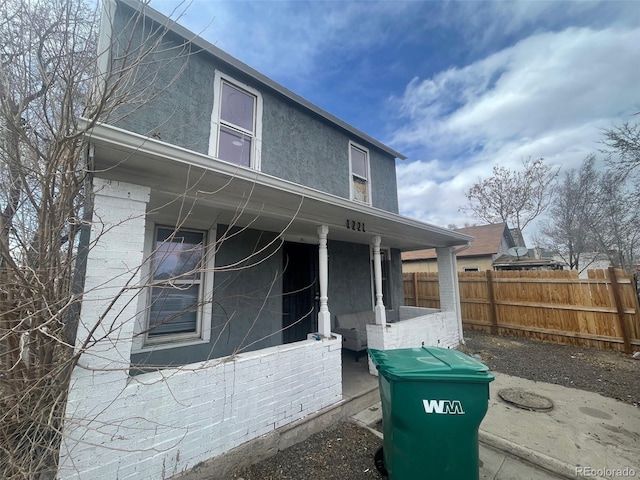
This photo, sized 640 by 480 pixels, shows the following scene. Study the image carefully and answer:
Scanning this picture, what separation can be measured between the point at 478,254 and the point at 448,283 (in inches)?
413

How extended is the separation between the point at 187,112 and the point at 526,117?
12.4m

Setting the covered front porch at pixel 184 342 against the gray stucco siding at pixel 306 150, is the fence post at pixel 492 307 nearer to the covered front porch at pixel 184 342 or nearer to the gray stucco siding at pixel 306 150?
the gray stucco siding at pixel 306 150

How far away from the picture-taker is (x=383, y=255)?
767 cm

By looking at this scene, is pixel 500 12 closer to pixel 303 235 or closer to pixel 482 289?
pixel 303 235

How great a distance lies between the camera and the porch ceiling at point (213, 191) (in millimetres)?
2164

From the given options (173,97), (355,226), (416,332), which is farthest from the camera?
(416,332)

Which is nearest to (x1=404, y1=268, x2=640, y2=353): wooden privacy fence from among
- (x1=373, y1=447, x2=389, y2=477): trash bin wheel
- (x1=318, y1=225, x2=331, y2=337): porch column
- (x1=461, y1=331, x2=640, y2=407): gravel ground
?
(x1=461, y1=331, x2=640, y2=407): gravel ground

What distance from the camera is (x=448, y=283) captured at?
6754mm

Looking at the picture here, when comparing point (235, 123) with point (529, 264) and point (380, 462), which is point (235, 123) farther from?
point (529, 264)

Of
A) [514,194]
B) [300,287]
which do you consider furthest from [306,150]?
[514,194]

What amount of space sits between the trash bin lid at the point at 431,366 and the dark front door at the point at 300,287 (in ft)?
10.7

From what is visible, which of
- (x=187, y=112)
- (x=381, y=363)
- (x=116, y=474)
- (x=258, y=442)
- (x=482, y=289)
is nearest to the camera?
(x=116, y=474)

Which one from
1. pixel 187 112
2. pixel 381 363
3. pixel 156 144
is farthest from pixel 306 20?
pixel 381 363

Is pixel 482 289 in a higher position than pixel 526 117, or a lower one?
lower
